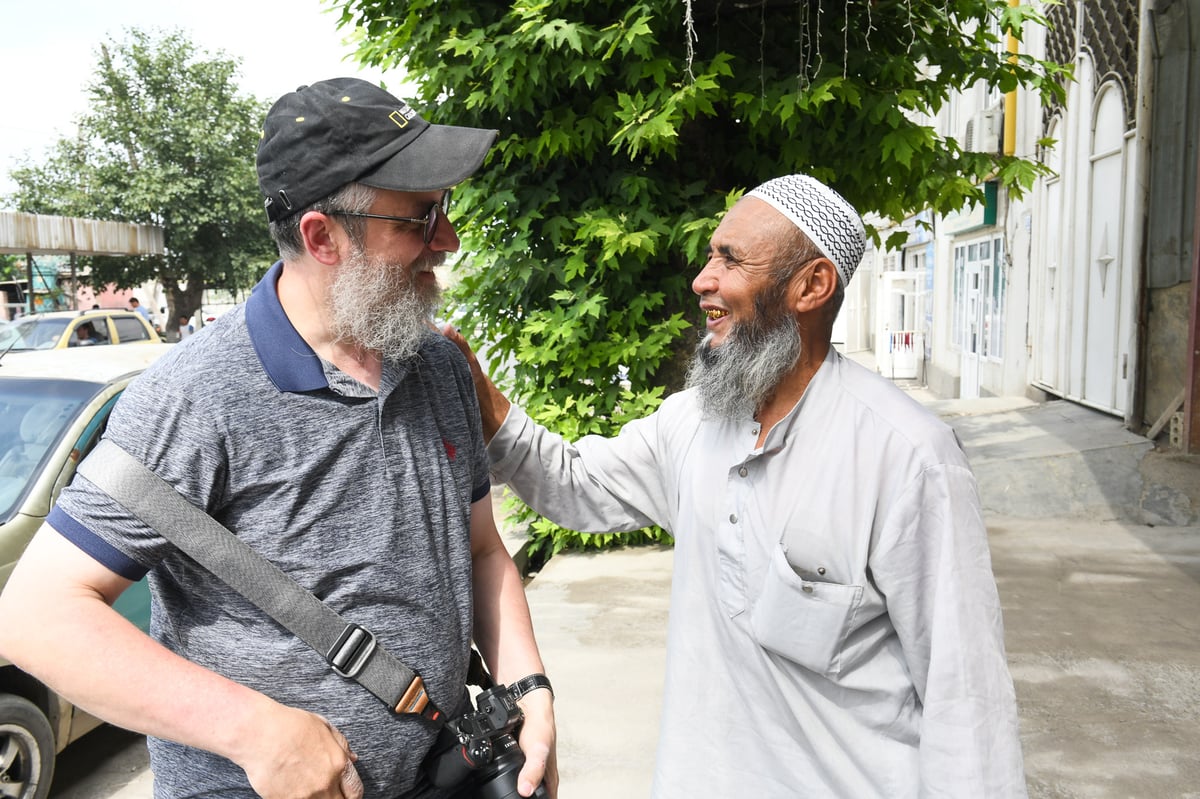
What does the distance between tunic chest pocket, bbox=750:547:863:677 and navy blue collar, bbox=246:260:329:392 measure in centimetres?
93

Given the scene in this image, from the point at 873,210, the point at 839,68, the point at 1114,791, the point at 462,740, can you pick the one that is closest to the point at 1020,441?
the point at 873,210

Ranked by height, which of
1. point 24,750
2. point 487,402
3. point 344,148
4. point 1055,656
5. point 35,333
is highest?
point 344,148

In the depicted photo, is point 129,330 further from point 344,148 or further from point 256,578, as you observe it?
point 256,578

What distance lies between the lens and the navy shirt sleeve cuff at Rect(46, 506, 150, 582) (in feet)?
4.66

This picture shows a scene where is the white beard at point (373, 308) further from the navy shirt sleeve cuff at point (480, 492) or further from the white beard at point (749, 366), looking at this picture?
the white beard at point (749, 366)

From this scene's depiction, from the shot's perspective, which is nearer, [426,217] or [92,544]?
[92,544]

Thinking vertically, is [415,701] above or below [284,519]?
below

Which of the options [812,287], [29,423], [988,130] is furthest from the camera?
[988,130]

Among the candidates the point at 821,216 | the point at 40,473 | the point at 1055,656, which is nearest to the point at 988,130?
the point at 1055,656

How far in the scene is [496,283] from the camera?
23.3 ft

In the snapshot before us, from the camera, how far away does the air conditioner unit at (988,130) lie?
1597cm

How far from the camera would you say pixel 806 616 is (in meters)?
1.86

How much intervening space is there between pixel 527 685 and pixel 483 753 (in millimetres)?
222

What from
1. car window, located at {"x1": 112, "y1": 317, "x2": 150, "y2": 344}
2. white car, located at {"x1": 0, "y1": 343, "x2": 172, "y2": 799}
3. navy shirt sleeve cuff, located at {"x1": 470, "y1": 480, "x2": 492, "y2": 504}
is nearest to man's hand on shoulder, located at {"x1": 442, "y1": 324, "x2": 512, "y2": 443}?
navy shirt sleeve cuff, located at {"x1": 470, "y1": 480, "x2": 492, "y2": 504}
